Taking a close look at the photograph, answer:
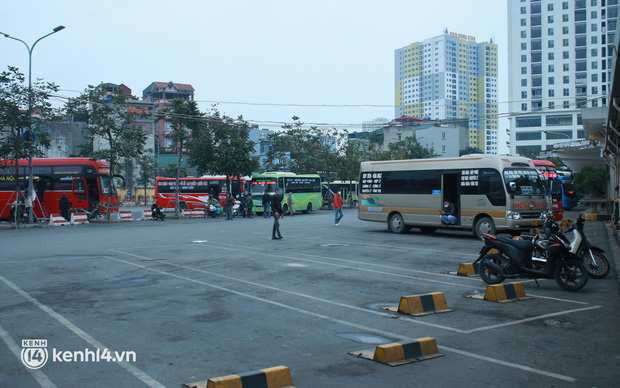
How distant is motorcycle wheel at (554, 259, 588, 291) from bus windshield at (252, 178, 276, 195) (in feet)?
102

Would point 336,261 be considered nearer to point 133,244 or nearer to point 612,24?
point 133,244

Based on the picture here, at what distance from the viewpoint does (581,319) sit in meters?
7.62

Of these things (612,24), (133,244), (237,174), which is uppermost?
(612,24)

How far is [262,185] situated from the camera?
40.3m

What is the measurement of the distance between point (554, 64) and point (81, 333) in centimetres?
10617

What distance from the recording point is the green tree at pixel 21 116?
91.2ft

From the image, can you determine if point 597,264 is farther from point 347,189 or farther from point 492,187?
point 347,189

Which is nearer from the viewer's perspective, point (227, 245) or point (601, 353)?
point (601, 353)

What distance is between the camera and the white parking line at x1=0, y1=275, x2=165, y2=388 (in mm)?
5070

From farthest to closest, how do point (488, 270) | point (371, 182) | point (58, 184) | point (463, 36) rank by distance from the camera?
1. point (463, 36)
2. point (58, 184)
3. point (371, 182)
4. point (488, 270)

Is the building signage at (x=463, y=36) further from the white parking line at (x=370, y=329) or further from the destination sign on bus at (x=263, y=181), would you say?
the white parking line at (x=370, y=329)

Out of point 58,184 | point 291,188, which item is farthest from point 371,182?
point 58,184

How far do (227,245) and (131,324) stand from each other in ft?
34.1

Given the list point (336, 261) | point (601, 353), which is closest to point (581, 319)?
point (601, 353)
